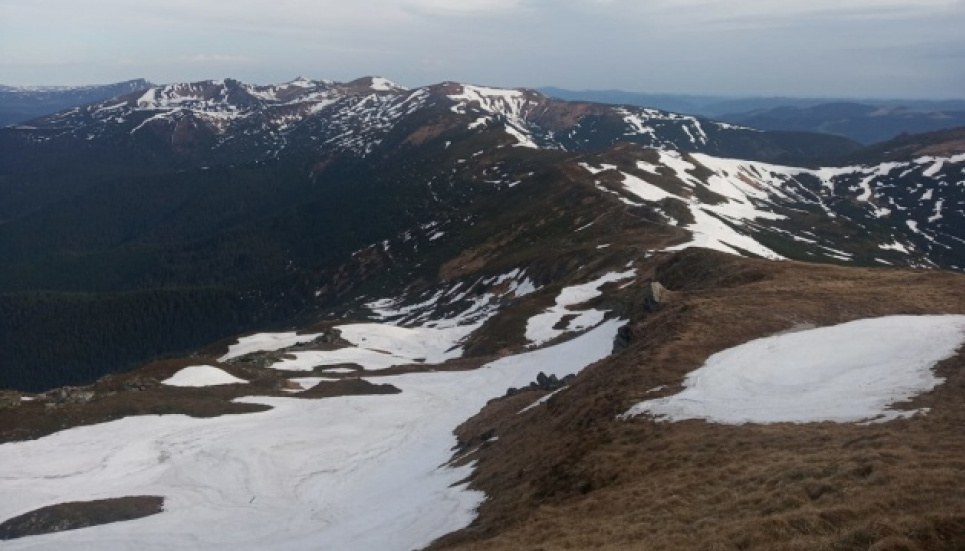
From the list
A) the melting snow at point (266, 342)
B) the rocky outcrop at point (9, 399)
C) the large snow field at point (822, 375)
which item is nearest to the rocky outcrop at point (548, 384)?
the large snow field at point (822, 375)

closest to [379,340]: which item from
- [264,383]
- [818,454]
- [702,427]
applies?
[264,383]

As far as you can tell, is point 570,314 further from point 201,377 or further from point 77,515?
point 77,515

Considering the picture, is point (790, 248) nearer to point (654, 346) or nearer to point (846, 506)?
point (654, 346)

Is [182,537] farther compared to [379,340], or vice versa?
[379,340]

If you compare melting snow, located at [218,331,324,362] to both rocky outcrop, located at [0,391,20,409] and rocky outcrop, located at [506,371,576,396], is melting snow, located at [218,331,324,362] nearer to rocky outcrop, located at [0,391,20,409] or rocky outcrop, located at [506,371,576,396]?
rocky outcrop, located at [0,391,20,409]

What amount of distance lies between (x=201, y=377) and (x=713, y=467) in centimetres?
5539

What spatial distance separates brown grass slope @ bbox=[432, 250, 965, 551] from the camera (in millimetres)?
16016

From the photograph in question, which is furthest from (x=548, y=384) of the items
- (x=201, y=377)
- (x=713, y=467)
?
(x=201, y=377)

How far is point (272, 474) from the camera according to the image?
42.3m

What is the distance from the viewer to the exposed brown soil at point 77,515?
34.8 metres

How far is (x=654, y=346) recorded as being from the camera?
40.1m

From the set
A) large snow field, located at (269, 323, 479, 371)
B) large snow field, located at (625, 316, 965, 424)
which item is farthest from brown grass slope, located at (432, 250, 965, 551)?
large snow field, located at (269, 323, 479, 371)

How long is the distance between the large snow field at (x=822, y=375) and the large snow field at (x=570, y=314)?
144ft

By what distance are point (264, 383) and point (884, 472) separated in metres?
57.7
